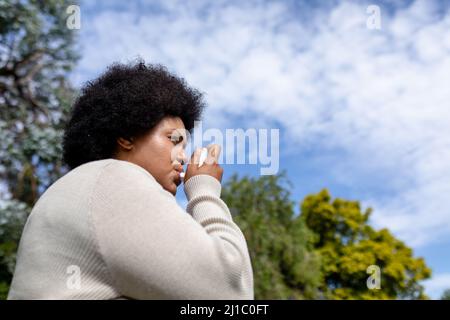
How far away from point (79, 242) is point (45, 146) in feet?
23.3

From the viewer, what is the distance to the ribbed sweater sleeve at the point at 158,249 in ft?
4.20

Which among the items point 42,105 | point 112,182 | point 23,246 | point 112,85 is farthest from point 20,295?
point 42,105

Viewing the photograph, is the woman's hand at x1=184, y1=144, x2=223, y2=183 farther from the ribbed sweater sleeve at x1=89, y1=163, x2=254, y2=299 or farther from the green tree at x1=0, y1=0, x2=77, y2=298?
the green tree at x1=0, y1=0, x2=77, y2=298

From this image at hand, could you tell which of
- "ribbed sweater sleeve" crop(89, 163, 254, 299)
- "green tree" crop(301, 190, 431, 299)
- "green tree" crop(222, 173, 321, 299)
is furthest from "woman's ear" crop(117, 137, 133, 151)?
"green tree" crop(301, 190, 431, 299)

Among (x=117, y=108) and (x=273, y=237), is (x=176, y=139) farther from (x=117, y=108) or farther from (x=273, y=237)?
(x=273, y=237)

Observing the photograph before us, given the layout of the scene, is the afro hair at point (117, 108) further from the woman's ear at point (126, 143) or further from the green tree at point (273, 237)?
the green tree at point (273, 237)

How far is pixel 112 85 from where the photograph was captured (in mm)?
1985

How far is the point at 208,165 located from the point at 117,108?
0.45m

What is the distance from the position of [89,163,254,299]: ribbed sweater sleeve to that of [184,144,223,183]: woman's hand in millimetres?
255

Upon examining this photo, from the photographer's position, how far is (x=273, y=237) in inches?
720

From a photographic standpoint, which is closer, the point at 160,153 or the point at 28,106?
the point at 160,153

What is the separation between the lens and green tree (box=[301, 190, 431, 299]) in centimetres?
2628

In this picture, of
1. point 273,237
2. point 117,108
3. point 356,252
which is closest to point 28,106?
point 117,108
